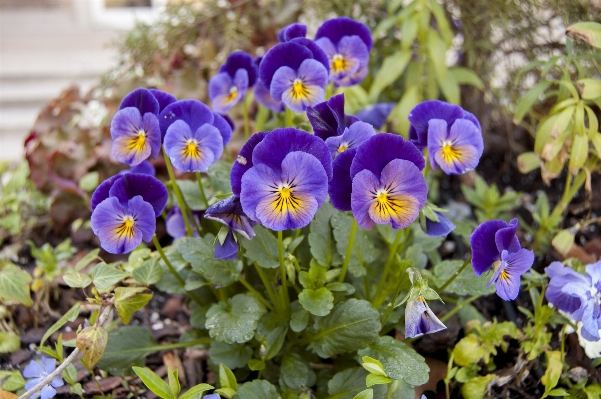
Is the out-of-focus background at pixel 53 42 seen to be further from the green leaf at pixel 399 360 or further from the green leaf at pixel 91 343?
the green leaf at pixel 399 360

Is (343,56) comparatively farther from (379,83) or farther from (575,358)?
(575,358)

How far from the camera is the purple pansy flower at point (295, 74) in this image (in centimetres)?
95

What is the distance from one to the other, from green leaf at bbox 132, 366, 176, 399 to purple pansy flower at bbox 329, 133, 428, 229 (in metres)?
0.37

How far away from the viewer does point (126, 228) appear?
0.87 meters

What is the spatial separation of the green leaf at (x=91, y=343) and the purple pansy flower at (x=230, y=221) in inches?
8.5

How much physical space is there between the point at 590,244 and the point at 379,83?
622 millimetres

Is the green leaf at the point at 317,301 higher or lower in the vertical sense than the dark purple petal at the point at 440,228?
lower

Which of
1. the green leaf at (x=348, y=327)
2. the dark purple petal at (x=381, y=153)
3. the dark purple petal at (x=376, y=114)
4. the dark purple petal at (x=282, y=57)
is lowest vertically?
the green leaf at (x=348, y=327)

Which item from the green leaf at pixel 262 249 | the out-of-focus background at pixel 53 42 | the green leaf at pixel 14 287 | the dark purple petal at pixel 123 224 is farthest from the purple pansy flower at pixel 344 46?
the out-of-focus background at pixel 53 42

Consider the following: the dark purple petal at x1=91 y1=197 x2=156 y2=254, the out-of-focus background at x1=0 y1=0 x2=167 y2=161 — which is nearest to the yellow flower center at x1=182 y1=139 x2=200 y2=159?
the dark purple petal at x1=91 y1=197 x2=156 y2=254

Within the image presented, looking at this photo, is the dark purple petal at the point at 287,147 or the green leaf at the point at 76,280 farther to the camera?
the green leaf at the point at 76,280

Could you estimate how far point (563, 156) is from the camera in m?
1.17

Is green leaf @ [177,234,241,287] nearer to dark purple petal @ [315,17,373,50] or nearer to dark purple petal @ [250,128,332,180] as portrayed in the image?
dark purple petal @ [250,128,332,180]

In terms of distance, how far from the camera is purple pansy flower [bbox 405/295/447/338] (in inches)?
31.4
